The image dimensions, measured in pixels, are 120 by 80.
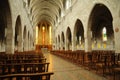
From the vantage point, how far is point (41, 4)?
4288 cm

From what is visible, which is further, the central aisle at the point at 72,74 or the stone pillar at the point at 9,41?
the stone pillar at the point at 9,41

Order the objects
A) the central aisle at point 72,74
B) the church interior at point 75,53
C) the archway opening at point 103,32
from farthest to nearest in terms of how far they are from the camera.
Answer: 1. the archway opening at point 103,32
2. the central aisle at point 72,74
3. the church interior at point 75,53

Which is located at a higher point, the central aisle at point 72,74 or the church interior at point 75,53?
the church interior at point 75,53

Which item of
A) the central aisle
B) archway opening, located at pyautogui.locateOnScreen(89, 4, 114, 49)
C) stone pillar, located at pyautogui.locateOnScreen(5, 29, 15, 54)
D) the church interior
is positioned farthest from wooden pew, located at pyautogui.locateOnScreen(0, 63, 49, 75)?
archway opening, located at pyautogui.locateOnScreen(89, 4, 114, 49)

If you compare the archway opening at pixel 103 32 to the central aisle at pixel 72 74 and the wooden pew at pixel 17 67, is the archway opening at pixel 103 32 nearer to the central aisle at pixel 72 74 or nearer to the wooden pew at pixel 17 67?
the central aisle at pixel 72 74

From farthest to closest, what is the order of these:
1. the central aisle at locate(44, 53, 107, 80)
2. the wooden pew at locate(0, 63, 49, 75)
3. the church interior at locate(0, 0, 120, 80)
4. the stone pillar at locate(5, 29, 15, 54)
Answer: the stone pillar at locate(5, 29, 15, 54)
the central aisle at locate(44, 53, 107, 80)
the church interior at locate(0, 0, 120, 80)
the wooden pew at locate(0, 63, 49, 75)

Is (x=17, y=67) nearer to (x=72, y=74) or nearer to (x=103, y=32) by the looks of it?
(x=72, y=74)

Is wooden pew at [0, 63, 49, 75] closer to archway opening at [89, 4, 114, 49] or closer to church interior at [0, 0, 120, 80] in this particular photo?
church interior at [0, 0, 120, 80]

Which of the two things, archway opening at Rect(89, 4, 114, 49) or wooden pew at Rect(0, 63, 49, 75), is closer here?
wooden pew at Rect(0, 63, 49, 75)

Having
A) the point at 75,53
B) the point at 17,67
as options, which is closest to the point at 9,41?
the point at 75,53

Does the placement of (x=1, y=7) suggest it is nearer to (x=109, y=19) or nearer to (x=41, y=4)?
(x=109, y=19)

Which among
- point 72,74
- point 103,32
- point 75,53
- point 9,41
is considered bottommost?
point 72,74

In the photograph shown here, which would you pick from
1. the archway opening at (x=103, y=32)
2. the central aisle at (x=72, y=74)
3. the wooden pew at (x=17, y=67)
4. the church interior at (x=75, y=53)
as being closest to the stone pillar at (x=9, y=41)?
the church interior at (x=75, y=53)

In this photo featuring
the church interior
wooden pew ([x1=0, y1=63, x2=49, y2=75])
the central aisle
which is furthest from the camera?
the central aisle
